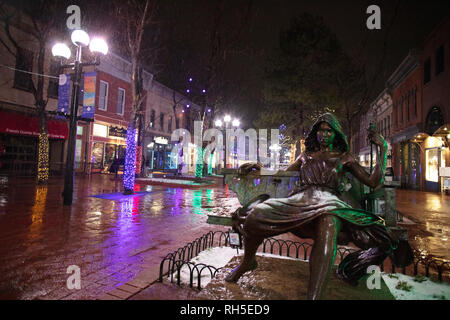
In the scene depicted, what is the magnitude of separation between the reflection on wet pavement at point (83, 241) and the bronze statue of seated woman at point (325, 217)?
1.79 m

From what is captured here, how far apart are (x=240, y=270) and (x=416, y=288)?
6.54 feet

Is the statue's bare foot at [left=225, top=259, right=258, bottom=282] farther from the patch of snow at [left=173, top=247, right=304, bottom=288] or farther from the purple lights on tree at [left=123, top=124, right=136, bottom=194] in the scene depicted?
the purple lights on tree at [left=123, top=124, right=136, bottom=194]

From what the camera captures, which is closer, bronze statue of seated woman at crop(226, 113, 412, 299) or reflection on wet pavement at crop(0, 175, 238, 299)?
bronze statue of seated woman at crop(226, 113, 412, 299)

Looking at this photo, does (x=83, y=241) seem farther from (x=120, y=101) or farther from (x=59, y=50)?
(x=120, y=101)

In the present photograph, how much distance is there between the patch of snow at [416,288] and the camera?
101 inches

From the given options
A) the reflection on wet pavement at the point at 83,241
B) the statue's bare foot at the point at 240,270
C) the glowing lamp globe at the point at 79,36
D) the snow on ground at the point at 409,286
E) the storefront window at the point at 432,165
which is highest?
the glowing lamp globe at the point at 79,36

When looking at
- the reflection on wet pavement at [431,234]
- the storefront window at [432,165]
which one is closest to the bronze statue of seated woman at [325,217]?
the reflection on wet pavement at [431,234]

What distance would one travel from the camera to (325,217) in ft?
7.02

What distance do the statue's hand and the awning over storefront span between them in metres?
17.6

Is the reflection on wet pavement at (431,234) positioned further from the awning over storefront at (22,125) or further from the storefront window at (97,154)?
the storefront window at (97,154)

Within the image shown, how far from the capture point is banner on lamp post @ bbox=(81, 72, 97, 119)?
10406 mm

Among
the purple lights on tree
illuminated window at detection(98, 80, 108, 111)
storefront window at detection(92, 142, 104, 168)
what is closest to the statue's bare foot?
the purple lights on tree

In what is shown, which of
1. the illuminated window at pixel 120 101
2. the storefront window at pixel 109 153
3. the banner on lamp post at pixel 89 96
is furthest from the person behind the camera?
the illuminated window at pixel 120 101
